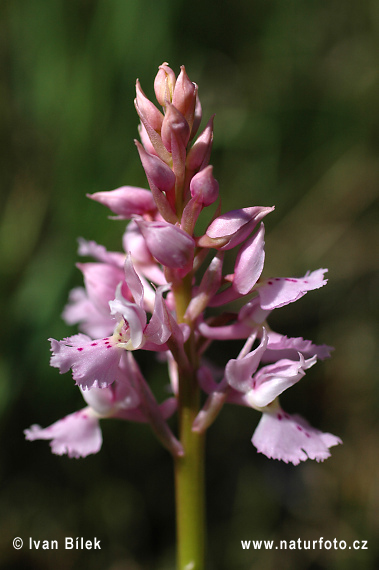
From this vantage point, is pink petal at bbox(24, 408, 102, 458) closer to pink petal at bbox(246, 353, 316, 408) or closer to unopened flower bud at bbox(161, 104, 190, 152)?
pink petal at bbox(246, 353, 316, 408)

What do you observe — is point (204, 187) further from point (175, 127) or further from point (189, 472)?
point (189, 472)

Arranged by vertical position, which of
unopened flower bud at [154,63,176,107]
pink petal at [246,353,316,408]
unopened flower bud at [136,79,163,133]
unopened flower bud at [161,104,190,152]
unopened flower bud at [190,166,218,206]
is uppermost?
unopened flower bud at [154,63,176,107]

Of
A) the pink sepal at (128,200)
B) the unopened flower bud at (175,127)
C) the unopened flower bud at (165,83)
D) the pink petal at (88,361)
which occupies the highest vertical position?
the unopened flower bud at (165,83)

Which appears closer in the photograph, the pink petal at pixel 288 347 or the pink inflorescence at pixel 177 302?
the pink inflorescence at pixel 177 302

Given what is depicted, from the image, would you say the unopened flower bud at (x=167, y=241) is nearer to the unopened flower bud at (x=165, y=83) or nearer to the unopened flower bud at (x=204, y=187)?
the unopened flower bud at (x=204, y=187)

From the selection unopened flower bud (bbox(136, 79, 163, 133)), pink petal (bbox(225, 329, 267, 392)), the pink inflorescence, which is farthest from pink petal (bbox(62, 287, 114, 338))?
unopened flower bud (bbox(136, 79, 163, 133))

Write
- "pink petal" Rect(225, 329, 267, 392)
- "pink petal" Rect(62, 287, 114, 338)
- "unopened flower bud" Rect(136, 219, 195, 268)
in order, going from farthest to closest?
"pink petal" Rect(62, 287, 114, 338)
"pink petal" Rect(225, 329, 267, 392)
"unopened flower bud" Rect(136, 219, 195, 268)

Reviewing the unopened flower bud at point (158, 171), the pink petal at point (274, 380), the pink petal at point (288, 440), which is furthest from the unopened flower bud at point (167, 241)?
the pink petal at point (288, 440)
